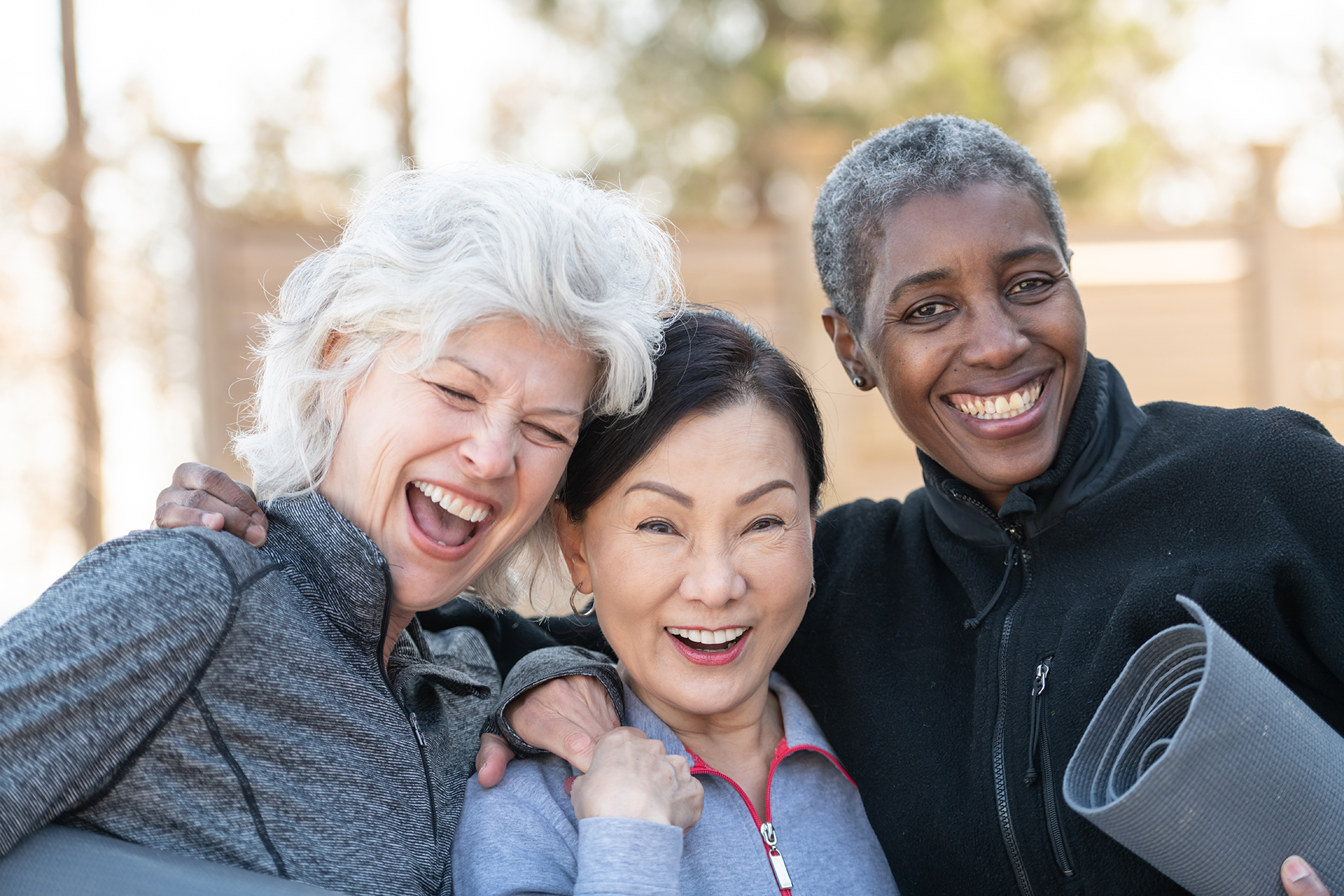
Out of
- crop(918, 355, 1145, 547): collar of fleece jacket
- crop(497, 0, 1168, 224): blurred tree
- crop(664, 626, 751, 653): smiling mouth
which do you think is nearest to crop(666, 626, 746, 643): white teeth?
crop(664, 626, 751, 653): smiling mouth

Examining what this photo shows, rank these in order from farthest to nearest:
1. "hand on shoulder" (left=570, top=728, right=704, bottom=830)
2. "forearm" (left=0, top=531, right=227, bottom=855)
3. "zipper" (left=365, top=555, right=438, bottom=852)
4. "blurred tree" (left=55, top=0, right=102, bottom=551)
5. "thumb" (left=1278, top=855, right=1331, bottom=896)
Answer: "blurred tree" (left=55, top=0, right=102, bottom=551)
"zipper" (left=365, top=555, right=438, bottom=852)
"hand on shoulder" (left=570, top=728, right=704, bottom=830)
"thumb" (left=1278, top=855, right=1331, bottom=896)
"forearm" (left=0, top=531, right=227, bottom=855)

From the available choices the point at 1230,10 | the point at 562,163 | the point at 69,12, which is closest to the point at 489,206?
the point at 69,12

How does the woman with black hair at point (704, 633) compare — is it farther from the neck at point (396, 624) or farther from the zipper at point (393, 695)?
the neck at point (396, 624)

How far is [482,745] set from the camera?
6.27ft

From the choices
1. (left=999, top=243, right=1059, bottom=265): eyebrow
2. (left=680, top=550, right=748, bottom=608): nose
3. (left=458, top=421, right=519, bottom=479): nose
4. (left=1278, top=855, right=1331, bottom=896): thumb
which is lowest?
(left=1278, top=855, right=1331, bottom=896): thumb

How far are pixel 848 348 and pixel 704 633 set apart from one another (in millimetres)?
806

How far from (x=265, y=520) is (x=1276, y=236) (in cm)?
816

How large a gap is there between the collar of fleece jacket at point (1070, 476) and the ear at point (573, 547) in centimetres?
74

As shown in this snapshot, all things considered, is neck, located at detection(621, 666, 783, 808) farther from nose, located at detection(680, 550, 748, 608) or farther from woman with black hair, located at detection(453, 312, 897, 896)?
nose, located at detection(680, 550, 748, 608)

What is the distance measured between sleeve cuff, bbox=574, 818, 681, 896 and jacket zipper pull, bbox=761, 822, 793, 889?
0.97ft

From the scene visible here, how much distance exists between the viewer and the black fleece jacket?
1.83m

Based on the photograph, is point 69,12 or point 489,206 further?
point 69,12

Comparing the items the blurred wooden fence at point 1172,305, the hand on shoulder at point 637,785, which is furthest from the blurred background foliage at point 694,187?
the hand on shoulder at point 637,785

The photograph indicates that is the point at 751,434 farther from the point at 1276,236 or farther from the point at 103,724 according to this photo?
the point at 1276,236
